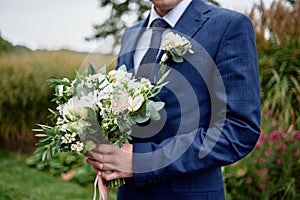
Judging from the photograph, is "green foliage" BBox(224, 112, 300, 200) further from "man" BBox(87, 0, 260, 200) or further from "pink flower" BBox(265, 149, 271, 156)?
"man" BBox(87, 0, 260, 200)

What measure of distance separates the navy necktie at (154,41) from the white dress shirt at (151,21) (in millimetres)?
23

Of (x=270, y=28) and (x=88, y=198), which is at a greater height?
(x=270, y=28)

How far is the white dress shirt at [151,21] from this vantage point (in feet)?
6.32

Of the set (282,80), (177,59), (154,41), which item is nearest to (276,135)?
(282,80)

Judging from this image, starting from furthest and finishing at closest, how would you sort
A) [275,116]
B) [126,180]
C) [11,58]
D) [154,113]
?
[11,58], [275,116], [126,180], [154,113]

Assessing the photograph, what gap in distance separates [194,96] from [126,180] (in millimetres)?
421

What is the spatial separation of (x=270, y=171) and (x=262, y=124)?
27.0 inches

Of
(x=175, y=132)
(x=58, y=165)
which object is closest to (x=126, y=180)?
(x=175, y=132)

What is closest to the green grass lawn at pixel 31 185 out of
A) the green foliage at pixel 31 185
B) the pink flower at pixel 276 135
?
the green foliage at pixel 31 185

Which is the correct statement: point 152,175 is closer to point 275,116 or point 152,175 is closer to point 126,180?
point 126,180

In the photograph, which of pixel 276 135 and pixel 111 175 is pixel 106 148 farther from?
pixel 276 135

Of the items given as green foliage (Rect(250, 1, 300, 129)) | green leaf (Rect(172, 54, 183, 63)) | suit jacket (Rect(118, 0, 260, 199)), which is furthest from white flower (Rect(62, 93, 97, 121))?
green foliage (Rect(250, 1, 300, 129))

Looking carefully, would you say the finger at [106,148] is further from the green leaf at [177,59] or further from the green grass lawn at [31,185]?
the green grass lawn at [31,185]

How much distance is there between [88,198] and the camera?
520 cm
